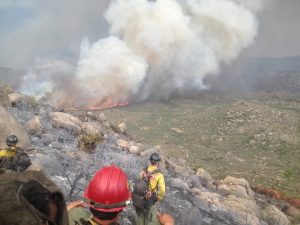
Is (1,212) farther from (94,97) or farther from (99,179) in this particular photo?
(94,97)

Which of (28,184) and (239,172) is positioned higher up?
(28,184)

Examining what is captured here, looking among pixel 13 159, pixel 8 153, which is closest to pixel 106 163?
pixel 8 153

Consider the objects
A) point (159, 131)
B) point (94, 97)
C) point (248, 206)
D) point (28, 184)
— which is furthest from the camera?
point (94, 97)

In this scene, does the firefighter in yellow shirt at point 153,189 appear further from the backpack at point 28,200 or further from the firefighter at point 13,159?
Answer: the backpack at point 28,200

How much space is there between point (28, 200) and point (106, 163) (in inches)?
501

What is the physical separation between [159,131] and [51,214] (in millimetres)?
50572

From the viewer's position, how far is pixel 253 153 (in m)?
44.7

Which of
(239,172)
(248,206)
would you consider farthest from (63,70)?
(248,206)

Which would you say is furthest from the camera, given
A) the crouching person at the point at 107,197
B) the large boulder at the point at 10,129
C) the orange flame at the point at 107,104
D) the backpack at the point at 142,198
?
the orange flame at the point at 107,104

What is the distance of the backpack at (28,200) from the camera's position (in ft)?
6.38

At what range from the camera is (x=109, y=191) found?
3.53 meters

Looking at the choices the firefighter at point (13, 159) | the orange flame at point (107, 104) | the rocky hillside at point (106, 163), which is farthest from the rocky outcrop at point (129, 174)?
the orange flame at point (107, 104)

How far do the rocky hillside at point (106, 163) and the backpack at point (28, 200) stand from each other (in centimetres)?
782

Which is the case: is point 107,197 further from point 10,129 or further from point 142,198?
point 10,129
